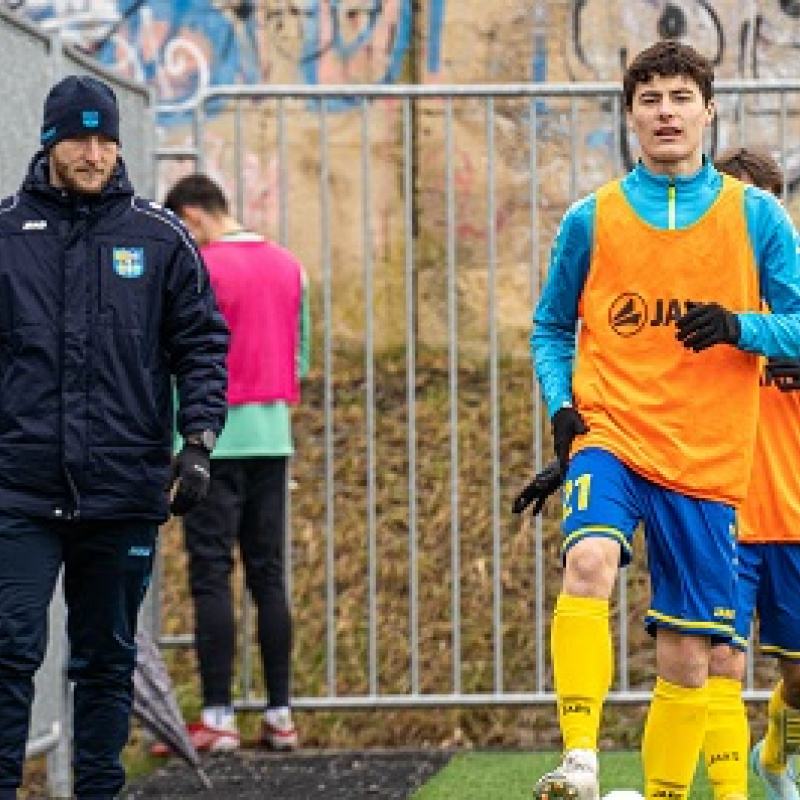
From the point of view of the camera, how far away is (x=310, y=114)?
1530cm

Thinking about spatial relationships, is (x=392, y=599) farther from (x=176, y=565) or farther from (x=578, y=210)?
(x=578, y=210)

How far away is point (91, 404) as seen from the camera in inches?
305

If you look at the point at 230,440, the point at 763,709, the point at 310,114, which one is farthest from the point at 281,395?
the point at 310,114

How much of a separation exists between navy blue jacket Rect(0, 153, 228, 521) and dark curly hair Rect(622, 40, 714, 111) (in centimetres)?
139

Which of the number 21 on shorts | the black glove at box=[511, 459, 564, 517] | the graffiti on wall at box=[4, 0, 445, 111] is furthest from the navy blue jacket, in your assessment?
the graffiti on wall at box=[4, 0, 445, 111]

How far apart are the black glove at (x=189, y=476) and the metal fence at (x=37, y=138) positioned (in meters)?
1.52

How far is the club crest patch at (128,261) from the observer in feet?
25.7

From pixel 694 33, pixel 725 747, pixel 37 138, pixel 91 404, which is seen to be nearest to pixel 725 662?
pixel 725 747

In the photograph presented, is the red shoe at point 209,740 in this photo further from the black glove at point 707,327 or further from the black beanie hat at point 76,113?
the black glove at point 707,327

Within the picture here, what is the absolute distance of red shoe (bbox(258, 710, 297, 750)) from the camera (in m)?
10.9

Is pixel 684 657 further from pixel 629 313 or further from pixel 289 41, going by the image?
pixel 289 41

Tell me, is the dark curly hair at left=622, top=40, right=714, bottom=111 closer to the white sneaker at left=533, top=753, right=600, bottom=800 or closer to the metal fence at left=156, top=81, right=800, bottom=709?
the white sneaker at left=533, top=753, right=600, bottom=800

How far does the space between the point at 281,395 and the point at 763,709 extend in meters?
2.35

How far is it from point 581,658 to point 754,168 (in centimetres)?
197
